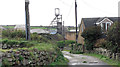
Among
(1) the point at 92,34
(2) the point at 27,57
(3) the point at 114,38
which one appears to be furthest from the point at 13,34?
(1) the point at 92,34

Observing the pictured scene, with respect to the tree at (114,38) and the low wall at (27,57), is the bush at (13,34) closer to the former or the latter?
the low wall at (27,57)

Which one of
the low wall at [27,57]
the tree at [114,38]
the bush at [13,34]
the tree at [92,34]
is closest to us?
the low wall at [27,57]

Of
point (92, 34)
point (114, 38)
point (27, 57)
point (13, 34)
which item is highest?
point (13, 34)

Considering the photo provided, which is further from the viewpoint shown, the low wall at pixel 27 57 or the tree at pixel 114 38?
the tree at pixel 114 38

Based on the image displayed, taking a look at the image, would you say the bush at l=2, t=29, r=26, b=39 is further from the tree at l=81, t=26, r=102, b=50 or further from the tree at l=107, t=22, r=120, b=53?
the tree at l=81, t=26, r=102, b=50

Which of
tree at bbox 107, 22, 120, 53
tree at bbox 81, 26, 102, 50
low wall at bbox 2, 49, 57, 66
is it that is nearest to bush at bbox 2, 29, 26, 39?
low wall at bbox 2, 49, 57, 66

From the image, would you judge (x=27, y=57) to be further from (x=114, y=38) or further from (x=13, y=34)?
(x=114, y=38)

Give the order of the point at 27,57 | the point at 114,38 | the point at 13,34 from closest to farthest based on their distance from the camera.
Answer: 1. the point at 27,57
2. the point at 114,38
3. the point at 13,34

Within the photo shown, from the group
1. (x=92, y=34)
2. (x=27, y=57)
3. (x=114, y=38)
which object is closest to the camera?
(x=27, y=57)

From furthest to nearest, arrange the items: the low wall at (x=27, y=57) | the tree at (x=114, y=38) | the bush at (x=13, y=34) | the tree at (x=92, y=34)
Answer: the tree at (x=92, y=34) < the bush at (x=13, y=34) < the tree at (x=114, y=38) < the low wall at (x=27, y=57)

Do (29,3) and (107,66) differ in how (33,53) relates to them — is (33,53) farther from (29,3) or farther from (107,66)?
(29,3)

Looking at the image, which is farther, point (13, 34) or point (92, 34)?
point (92, 34)

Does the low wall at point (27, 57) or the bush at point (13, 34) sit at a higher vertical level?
the bush at point (13, 34)

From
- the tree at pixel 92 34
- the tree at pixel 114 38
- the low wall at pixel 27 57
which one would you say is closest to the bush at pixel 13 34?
the low wall at pixel 27 57
